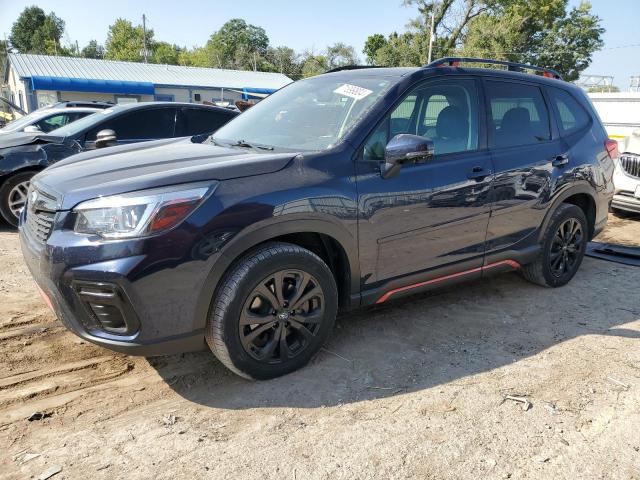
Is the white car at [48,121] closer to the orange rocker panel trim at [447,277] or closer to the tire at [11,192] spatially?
the tire at [11,192]

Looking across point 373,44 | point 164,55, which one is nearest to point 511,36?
point 373,44

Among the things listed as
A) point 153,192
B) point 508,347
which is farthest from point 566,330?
point 153,192

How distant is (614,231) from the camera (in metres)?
7.09

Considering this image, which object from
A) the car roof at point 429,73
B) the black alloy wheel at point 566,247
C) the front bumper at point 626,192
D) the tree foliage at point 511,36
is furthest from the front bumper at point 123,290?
the tree foliage at point 511,36

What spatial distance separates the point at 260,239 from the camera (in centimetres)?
270

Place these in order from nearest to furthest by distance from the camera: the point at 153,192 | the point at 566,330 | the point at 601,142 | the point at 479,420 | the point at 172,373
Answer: the point at 153,192, the point at 479,420, the point at 172,373, the point at 566,330, the point at 601,142

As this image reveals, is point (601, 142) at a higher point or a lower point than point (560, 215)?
higher

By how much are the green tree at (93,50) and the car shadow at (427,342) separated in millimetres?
95279

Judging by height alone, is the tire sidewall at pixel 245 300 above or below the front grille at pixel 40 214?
below

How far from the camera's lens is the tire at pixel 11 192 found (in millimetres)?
6039

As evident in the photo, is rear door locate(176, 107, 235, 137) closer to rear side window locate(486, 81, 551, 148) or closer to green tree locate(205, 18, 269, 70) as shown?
rear side window locate(486, 81, 551, 148)

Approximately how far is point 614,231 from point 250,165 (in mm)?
6222

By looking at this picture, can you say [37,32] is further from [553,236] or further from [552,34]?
[553,236]

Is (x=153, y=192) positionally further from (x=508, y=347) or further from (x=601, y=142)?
(x=601, y=142)
